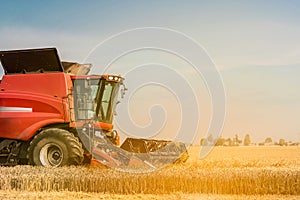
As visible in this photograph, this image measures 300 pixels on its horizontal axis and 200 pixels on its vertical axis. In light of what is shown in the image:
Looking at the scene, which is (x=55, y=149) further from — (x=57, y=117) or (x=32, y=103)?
(x=32, y=103)

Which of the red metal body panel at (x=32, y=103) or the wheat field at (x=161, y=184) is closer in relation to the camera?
the wheat field at (x=161, y=184)

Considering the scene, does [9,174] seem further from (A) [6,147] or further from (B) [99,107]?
(B) [99,107]

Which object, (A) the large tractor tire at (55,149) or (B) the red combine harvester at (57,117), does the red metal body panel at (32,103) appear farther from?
(A) the large tractor tire at (55,149)

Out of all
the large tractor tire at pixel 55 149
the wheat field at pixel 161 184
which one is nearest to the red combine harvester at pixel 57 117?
the large tractor tire at pixel 55 149

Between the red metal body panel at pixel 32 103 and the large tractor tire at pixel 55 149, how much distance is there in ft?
1.29

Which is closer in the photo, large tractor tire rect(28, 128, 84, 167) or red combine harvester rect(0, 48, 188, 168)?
large tractor tire rect(28, 128, 84, 167)

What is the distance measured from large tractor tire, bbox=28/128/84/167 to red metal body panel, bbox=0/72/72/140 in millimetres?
392

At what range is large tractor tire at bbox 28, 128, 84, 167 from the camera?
1128cm

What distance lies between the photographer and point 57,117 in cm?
1186

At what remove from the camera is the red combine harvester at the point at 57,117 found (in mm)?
11531

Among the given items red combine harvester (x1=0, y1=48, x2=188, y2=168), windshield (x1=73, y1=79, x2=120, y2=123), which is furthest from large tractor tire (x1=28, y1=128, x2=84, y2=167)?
windshield (x1=73, y1=79, x2=120, y2=123)

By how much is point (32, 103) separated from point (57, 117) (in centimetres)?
73

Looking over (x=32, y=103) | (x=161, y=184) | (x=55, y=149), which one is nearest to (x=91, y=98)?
(x=32, y=103)

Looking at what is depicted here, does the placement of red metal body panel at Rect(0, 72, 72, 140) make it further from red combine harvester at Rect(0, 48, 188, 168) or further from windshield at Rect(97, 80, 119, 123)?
windshield at Rect(97, 80, 119, 123)
